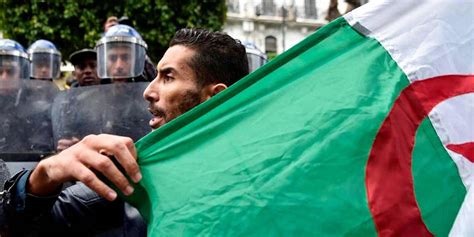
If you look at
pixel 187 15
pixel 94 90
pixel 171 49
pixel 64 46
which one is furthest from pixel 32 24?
pixel 171 49

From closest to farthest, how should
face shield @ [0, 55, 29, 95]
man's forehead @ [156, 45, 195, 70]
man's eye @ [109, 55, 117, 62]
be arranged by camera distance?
man's forehead @ [156, 45, 195, 70] < face shield @ [0, 55, 29, 95] < man's eye @ [109, 55, 117, 62]

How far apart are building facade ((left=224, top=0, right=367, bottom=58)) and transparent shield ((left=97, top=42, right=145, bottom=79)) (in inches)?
1255

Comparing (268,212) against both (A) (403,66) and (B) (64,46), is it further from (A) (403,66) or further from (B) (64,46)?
(B) (64,46)

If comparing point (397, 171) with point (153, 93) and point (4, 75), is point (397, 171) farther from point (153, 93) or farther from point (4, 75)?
point (4, 75)

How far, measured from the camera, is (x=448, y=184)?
1988mm

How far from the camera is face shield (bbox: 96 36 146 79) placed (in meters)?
4.87

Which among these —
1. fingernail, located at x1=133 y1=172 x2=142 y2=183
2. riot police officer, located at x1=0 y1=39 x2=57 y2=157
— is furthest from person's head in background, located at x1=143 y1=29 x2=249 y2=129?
riot police officer, located at x1=0 y1=39 x2=57 y2=157

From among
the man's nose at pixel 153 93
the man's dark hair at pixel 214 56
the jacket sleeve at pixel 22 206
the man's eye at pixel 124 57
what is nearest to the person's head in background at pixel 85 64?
the man's eye at pixel 124 57

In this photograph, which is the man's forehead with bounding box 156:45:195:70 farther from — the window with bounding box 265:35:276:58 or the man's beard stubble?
the window with bounding box 265:35:276:58

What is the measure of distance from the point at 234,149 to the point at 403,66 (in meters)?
0.53

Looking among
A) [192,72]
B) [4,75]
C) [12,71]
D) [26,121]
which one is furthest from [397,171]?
[12,71]

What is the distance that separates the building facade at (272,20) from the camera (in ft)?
125

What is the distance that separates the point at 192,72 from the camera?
2510 millimetres

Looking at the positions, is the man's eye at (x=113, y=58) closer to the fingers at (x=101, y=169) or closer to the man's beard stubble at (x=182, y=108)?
the man's beard stubble at (x=182, y=108)
